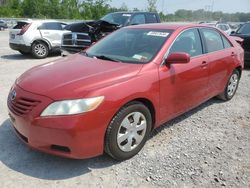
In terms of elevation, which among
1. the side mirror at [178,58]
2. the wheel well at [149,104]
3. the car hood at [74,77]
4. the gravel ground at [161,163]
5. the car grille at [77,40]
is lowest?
the gravel ground at [161,163]

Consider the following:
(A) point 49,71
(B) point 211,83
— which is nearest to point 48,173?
(A) point 49,71

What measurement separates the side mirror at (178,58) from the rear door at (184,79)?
0.34ft

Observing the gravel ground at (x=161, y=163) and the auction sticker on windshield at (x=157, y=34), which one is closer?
the gravel ground at (x=161, y=163)

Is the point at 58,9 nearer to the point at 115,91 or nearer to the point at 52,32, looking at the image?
the point at 52,32

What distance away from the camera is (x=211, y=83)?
195 inches

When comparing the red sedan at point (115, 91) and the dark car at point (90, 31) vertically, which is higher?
the dark car at point (90, 31)

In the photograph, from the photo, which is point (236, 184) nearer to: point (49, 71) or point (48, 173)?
point (48, 173)

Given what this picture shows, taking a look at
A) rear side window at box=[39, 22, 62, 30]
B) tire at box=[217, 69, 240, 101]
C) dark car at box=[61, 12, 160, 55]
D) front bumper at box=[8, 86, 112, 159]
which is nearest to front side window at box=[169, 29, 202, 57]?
tire at box=[217, 69, 240, 101]

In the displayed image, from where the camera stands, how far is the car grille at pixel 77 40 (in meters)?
9.69

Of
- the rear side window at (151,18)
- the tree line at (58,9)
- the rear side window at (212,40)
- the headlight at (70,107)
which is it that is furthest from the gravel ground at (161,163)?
the tree line at (58,9)

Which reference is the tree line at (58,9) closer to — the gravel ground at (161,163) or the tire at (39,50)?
the tire at (39,50)

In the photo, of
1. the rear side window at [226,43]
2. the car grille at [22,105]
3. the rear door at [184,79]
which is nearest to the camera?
the car grille at [22,105]

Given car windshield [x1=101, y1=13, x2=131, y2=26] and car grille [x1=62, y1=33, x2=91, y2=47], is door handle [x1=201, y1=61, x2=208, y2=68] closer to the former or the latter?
car grille [x1=62, y1=33, x2=91, y2=47]

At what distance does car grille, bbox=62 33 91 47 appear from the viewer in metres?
9.69
